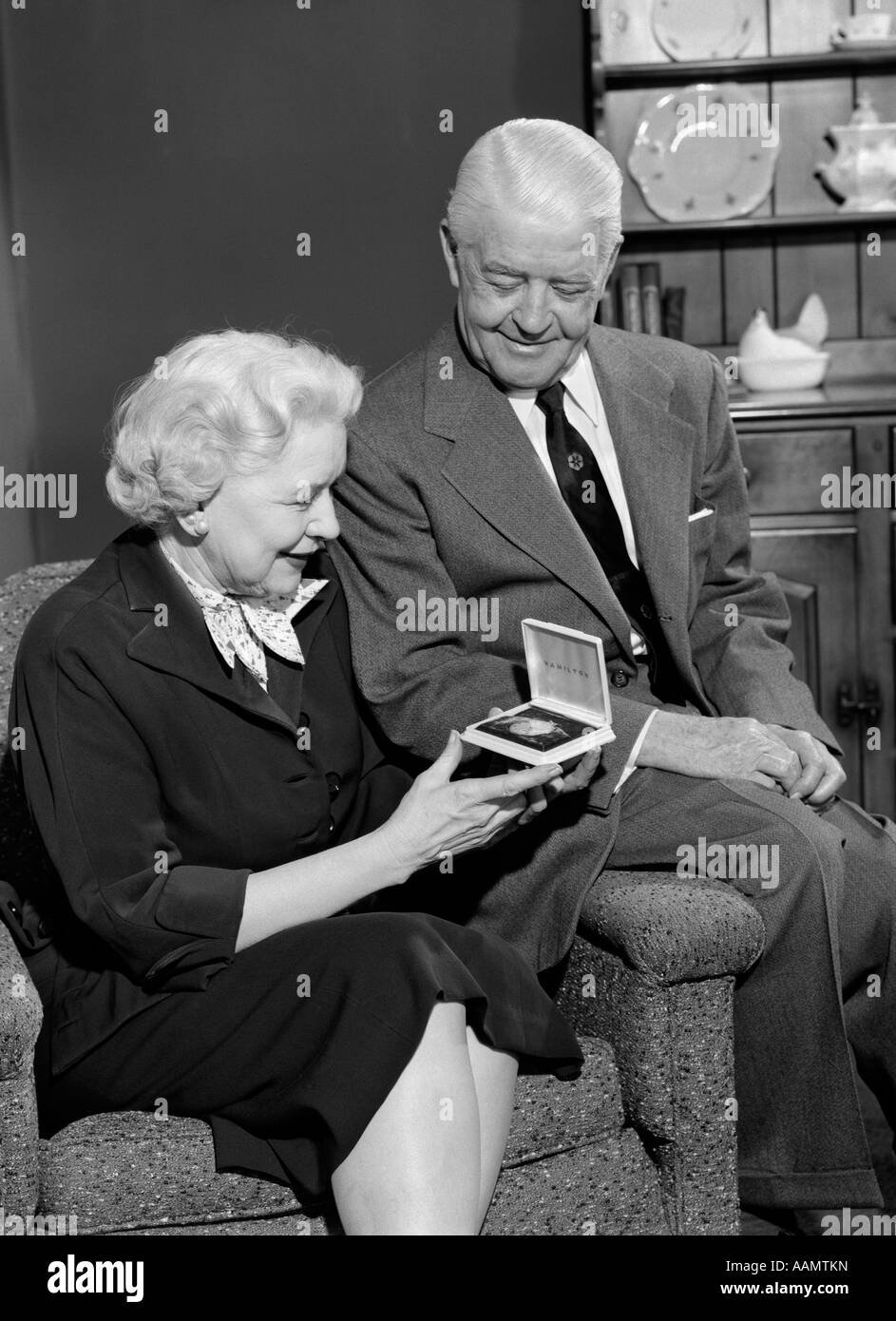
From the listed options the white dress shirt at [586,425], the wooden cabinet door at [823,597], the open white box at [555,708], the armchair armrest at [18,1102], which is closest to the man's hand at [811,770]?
the white dress shirt at [586,425]

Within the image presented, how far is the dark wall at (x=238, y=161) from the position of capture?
3.62 meters

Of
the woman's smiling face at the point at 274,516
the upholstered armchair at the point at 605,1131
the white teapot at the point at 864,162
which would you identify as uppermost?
the white teapot at the point at 864,162

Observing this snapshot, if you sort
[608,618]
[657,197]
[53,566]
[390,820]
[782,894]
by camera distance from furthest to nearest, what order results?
[657,197] < [53,566] < [608,618] < [782,894] < [390,820]

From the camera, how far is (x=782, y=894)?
1912mm

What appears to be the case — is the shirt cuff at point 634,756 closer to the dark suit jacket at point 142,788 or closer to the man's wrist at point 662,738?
the man's wrist at point 662,738

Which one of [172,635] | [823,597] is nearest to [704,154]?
[823,597]

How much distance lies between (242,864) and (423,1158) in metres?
0.43

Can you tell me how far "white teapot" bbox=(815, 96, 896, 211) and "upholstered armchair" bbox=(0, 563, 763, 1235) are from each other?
2.22 m

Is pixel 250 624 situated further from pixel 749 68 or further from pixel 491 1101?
pixel 749 68

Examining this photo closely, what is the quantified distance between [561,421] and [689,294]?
1.73 m

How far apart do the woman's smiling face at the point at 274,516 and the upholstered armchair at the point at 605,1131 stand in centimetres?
50

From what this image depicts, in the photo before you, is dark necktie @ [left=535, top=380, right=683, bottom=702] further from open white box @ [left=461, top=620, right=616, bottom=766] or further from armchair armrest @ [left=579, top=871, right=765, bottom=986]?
armchair armrest @ [left=579, top=871, right=765, bottom=986]
